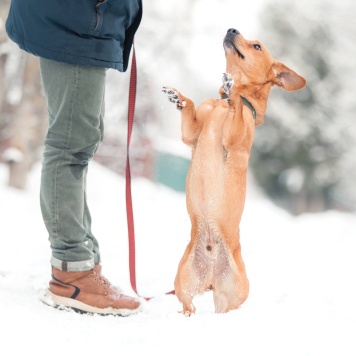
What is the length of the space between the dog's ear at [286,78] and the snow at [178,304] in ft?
3.19

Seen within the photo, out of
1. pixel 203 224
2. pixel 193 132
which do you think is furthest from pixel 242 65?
pixel 203 224

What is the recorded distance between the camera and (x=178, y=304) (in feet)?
8.86

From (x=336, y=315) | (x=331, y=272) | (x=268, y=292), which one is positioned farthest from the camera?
(x=331, y=272)

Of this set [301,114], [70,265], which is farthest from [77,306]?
[301,114]

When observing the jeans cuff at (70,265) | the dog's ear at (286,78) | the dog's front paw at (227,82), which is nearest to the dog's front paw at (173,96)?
the dog's front paw at (227,82)

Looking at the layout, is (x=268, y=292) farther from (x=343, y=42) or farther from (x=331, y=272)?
(x=343, y=42)

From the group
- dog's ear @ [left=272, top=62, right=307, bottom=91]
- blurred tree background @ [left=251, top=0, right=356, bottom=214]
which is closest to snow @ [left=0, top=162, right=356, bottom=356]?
dog's ear @ [left=272, top=62, right=307, bottom=91]

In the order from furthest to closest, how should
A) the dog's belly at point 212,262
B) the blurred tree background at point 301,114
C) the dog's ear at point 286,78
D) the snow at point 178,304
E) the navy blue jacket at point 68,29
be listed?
1. the blurred tree background at point 301,114
2. the dog's ear at point 286,78
3. the dog's belly at point 212,262
4. the navy blue jacket at point 68,29
5. the snow at point 178,304

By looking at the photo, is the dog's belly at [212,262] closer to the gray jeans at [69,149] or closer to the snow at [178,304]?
the snow at [178,304]

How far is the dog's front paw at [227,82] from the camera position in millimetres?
2346

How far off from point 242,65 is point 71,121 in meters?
0.79

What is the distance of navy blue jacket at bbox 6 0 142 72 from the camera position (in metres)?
2.22

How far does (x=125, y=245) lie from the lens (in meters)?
4.48

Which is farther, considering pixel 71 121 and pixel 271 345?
pixel 71 121
